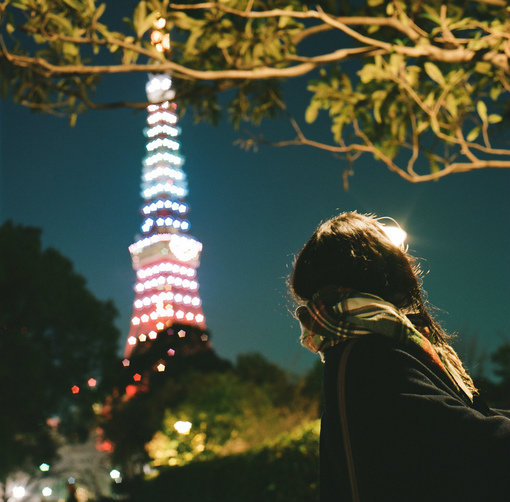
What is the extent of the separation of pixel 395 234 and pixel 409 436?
0.68 metres

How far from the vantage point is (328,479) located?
1258 millimetres

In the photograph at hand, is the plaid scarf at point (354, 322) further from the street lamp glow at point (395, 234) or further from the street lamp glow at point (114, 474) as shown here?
the street lamp glow at point (114, 474)

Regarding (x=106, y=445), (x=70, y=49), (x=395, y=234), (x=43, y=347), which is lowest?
(x=395, y=234)

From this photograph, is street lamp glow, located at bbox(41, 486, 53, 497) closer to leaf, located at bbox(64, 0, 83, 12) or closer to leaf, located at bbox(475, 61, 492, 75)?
leaf, located at bbox(64, 0, 83, 12)

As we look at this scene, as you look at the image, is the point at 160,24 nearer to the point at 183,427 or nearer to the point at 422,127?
the point at 422,127

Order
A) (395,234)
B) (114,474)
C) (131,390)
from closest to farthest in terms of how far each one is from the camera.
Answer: (395,234) → (131,390) → (114,474)

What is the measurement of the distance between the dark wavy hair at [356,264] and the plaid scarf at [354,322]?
0.07m

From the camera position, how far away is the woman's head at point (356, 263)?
1.33 metres

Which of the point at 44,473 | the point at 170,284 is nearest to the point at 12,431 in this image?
the point at 44,473

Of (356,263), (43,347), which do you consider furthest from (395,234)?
(43,347)

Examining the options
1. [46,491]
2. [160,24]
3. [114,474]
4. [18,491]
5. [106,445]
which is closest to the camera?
[160,24]

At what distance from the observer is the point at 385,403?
3.41 ft

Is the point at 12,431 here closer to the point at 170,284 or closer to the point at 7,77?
the point at 7,77

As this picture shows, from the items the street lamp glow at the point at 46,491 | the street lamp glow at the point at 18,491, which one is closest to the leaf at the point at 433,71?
the street lamp glow at the point at 18,491
